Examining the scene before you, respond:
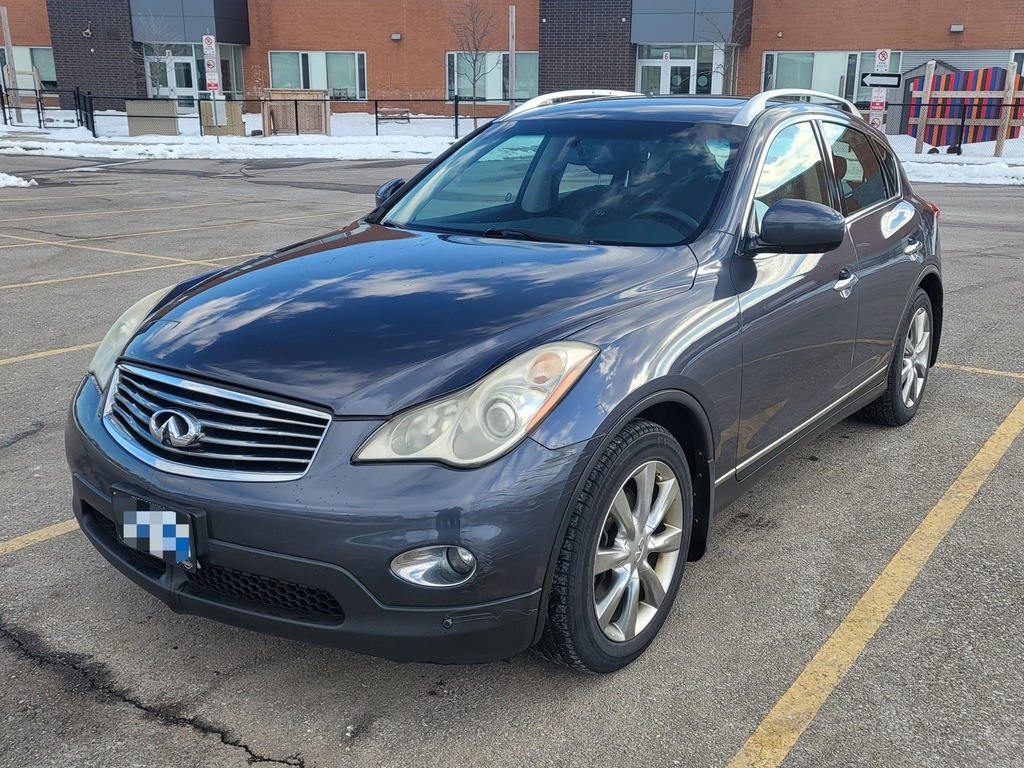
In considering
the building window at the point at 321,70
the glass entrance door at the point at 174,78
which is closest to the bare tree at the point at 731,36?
the building window at the point at 321,70

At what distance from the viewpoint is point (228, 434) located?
2.72 metres

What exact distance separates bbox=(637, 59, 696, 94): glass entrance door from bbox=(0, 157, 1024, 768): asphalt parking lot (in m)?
33.5

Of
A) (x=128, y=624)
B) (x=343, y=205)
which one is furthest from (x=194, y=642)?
(x=343, y=205)

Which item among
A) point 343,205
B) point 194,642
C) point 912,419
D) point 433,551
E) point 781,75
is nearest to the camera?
point 433,551

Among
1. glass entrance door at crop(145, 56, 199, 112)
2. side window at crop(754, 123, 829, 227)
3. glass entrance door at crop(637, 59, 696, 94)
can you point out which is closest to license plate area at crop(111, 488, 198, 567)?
side window at crop(754, 123, 829, 227)

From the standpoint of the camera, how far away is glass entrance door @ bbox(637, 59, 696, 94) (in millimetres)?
36750

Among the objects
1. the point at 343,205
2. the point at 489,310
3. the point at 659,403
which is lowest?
the point at 343,205

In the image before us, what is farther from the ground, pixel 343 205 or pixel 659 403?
pixel 659 403

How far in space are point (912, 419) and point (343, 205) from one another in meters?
11.3

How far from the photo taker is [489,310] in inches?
119

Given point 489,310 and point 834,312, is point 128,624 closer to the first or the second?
point 489,310

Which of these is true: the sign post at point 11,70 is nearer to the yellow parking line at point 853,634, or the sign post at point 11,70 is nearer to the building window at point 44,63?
the building window at point 44,63

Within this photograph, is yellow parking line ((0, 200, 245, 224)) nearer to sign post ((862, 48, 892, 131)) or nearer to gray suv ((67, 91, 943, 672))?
gray suv ((67, 91, 943, 672))

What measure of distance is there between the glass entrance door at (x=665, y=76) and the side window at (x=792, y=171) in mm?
33888
